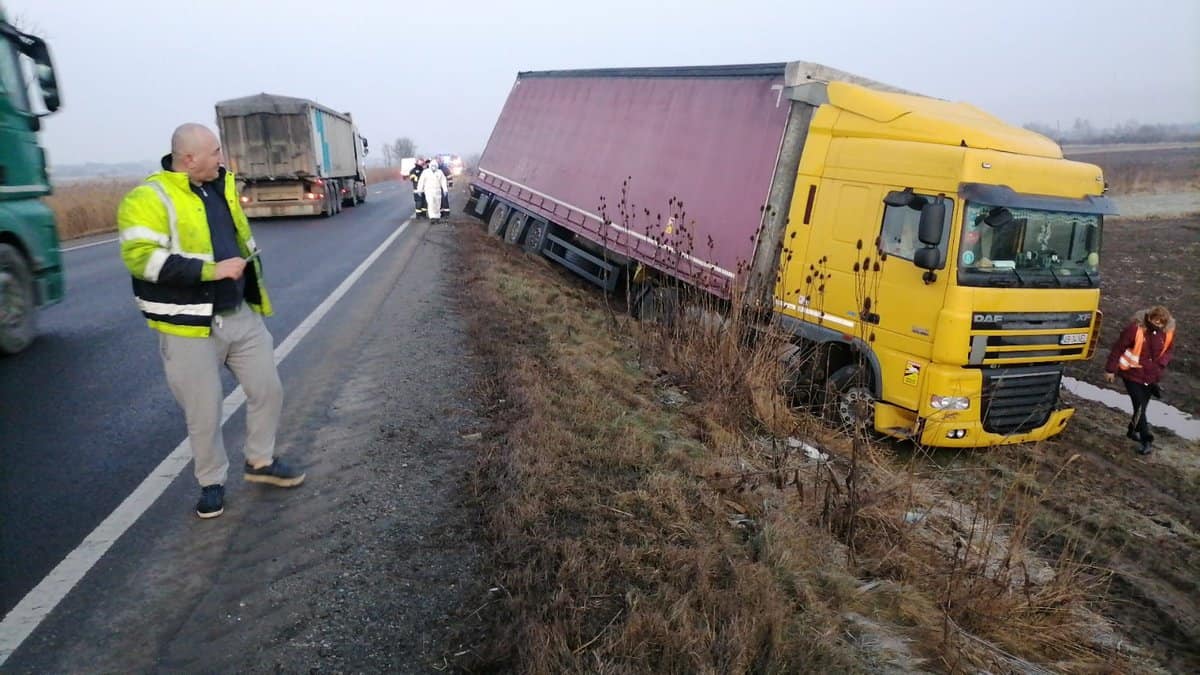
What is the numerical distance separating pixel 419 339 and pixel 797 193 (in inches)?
156

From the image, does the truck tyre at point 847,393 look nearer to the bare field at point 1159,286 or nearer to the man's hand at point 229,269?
the man's hand at point 229,269

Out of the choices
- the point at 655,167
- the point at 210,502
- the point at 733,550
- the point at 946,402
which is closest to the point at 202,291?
the point at 210,502

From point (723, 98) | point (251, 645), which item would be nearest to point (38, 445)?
point (251, 645)

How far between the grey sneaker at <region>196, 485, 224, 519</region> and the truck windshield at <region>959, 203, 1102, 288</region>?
5457mm

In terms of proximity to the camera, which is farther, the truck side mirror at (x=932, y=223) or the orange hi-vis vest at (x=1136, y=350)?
the orange hi-vis vest at (x=1136, y=350)

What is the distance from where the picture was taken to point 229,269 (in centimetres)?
316

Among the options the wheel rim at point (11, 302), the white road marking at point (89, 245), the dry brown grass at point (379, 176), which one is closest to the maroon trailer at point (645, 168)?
the wheel rim at point (11, 302)

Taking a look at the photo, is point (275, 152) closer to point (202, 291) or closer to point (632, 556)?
point (202, 291)

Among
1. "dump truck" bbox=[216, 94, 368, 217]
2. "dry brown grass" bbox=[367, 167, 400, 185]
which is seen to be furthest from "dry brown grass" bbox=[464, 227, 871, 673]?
"dry brown grass" bbox=[367, 167, 400, 185]

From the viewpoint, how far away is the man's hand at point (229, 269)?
3150 mm

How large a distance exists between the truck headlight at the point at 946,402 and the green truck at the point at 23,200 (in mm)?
7565

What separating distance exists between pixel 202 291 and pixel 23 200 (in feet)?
14.6

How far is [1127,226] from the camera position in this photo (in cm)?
2258

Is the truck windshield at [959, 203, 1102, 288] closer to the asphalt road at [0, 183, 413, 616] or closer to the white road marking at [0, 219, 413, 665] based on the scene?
the asphalt road at [0, 183, 413, 616]
